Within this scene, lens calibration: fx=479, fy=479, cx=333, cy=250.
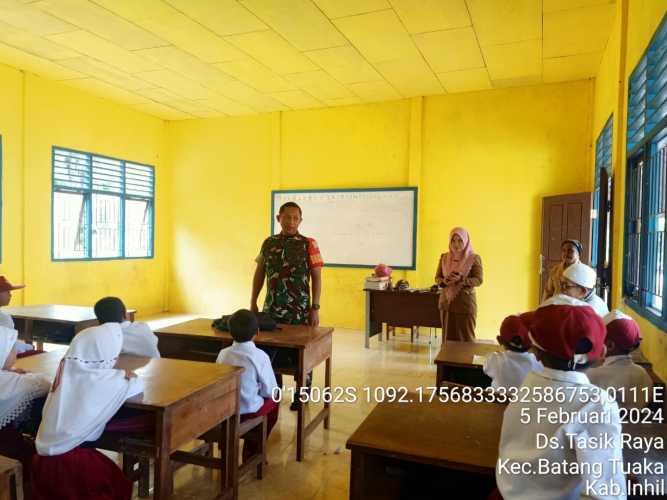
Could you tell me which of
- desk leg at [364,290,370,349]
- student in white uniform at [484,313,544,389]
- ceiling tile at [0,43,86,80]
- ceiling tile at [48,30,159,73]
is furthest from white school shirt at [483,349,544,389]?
ceiling tile at [0,43,86,80]

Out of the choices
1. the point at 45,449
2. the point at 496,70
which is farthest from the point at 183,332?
the point at 496,70

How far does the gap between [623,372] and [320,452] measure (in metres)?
1.66

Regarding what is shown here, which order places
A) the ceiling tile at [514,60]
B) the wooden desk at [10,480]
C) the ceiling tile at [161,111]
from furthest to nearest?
the ceiling tile at [161,111]
the ceiling tile at [514,60]
the wooden desk at [10,480]

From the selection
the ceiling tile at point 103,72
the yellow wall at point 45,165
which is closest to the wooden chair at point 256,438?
the yellow wall at point 45,165

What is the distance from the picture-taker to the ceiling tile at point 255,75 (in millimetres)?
5176

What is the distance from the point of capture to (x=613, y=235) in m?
3.47

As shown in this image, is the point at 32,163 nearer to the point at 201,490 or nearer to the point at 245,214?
the point at 245,214

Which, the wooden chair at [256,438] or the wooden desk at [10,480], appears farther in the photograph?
the wooden chair at [256,438]

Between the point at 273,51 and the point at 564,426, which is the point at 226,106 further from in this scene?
the point at 564,426

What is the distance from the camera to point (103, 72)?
546 cm

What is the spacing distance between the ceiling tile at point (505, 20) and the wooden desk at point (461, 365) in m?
2.77

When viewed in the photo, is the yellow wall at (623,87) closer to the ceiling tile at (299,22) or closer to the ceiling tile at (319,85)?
the ceiling tile at (299,22)

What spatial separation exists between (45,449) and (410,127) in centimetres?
560

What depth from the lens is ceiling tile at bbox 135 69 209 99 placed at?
18.1ft
